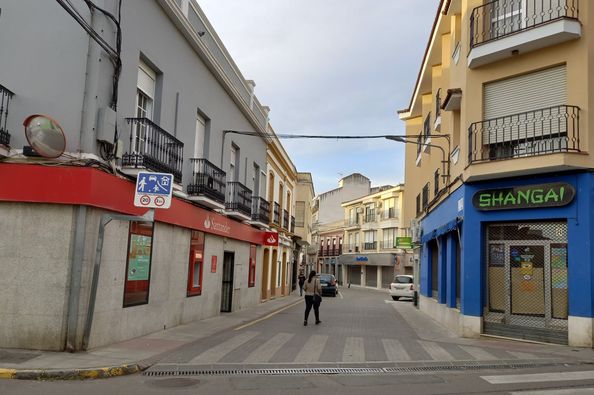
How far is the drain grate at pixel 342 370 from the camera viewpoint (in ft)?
27.2

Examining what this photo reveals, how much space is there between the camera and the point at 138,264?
1117 cm

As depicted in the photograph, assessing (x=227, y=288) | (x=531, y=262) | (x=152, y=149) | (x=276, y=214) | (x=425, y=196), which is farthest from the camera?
(x=276, y=214)

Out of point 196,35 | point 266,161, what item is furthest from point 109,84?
point 266,161

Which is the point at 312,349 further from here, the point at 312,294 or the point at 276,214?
the point at 276,214

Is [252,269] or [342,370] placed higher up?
[252,269]

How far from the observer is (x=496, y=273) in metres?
13.2

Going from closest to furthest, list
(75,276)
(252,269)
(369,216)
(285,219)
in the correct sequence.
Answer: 1. (75,276)
2. (252,269)
3. (285,219)
4. (369,216)

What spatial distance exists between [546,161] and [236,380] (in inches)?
323

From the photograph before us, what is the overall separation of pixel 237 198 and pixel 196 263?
4.35 meters

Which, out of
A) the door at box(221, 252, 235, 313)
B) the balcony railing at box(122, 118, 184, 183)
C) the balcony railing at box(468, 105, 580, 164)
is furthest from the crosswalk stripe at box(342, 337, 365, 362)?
the door at box(221, 252, 235, 313)

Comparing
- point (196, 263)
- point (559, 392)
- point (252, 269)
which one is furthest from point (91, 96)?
point (252, 269)

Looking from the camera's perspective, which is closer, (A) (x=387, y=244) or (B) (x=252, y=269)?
(B) (x=252, y=269)

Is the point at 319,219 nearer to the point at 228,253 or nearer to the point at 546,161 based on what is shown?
the point at 228,253

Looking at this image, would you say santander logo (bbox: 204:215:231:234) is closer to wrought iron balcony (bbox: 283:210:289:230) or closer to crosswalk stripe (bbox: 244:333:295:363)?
crosswalk stripe (bbox: 244:333:295:363)
